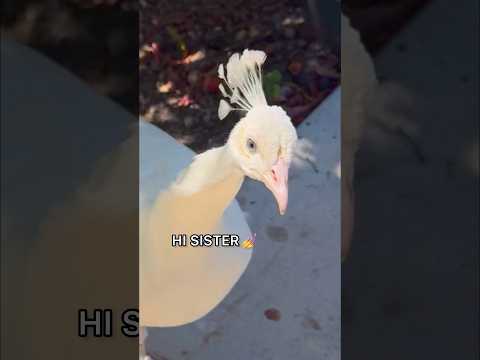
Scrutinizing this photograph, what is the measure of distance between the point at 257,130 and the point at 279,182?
0.69 ft

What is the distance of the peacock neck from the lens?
2160mm

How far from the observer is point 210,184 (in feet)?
7.16

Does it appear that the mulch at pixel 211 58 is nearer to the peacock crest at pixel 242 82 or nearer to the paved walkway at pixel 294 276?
the peacock crest at pixel 242 82

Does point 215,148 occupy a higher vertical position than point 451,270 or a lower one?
higher

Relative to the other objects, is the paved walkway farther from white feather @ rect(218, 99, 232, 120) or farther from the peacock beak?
white feather @ rect(218, 99, 232, 120)

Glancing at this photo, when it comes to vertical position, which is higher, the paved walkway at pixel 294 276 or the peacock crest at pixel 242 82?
the peacock crest at pixel 242 82

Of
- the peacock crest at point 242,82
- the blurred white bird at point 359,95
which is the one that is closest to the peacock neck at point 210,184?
the peacock crest at point 242,82

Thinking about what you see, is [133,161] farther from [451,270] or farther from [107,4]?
[451,270]

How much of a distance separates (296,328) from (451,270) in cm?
62

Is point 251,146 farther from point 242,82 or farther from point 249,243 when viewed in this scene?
point 249,243

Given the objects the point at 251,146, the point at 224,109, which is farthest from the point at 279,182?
the point at 224,109

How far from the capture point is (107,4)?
2.27 m

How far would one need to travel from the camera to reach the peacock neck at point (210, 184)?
2.16 meters

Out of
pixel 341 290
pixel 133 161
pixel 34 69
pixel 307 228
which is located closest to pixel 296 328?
pixel 341 290
